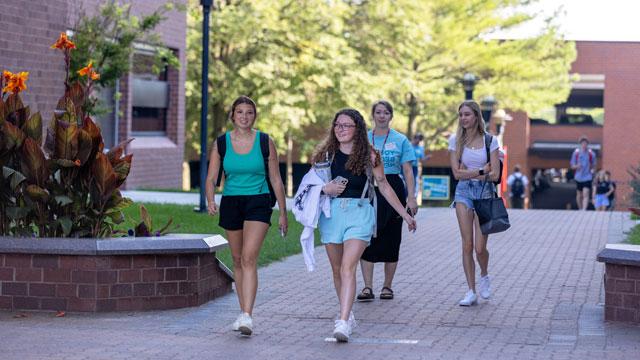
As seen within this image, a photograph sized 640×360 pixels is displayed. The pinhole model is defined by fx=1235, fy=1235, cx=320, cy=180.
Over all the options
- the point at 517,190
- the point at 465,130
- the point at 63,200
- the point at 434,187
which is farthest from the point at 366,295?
the point at 517,190

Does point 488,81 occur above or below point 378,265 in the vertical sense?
above

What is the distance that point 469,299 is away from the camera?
34.9ft

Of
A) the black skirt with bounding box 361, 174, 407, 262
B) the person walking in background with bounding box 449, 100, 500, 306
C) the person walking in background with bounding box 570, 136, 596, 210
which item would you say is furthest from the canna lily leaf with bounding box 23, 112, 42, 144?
the person walking in background with bounding box 570, 136, 596, 210

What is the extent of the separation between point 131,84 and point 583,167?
32.9 feet

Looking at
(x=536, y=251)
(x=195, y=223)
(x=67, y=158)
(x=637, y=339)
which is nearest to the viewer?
(x=637, y=339)

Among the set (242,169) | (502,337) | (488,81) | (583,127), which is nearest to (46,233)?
(242,169)

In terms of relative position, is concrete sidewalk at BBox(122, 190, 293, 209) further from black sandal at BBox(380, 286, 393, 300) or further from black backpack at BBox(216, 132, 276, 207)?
black backpack at BBox(216, 132, 276, 207)

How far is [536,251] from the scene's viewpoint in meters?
16.1

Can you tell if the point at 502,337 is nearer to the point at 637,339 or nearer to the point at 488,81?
the point at 637,339

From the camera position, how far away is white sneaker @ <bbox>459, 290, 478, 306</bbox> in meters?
10.6

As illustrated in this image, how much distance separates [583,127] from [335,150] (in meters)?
53.6

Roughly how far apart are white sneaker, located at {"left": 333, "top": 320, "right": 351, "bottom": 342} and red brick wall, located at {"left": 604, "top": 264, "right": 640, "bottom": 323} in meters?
2.26

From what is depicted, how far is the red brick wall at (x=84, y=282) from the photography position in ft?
31.9

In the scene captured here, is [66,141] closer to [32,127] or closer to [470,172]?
[32,127]
